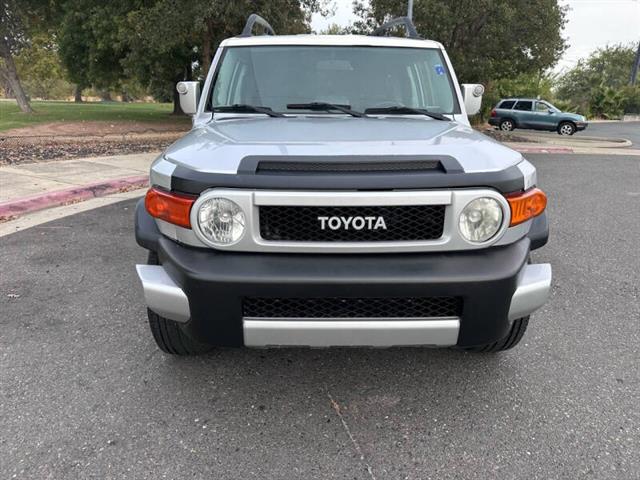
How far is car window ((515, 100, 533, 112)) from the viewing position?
2417 cm

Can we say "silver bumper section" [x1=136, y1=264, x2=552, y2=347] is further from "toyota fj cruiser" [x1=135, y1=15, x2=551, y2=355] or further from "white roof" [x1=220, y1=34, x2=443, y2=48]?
"white roof" [x1=220, y1=34, x2=443, y2=48]

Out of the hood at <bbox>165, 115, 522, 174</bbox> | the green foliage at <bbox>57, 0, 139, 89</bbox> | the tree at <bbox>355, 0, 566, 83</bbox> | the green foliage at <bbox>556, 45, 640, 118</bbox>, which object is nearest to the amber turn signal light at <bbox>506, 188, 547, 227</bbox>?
the hood at <bbox>165, 115, 522, 174</bbox>

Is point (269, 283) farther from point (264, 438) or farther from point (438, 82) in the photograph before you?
point (438, 82)

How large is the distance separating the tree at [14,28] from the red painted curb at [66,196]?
566 inches

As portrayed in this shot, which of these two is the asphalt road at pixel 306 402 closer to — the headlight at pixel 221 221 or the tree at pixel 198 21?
the headlight at pixel 221 221

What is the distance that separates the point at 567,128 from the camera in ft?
77.7

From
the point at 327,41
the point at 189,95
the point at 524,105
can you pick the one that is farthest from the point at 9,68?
the point at 524,105

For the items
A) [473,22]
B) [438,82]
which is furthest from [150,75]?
[438,82]

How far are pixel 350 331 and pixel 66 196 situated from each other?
18.8 ft

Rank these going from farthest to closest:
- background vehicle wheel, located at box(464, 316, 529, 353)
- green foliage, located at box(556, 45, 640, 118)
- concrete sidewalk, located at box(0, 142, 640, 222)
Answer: green foliage, located at box(556, 45, 640, 118)
concrete sidewalk, located at box(0, 142, 640, 222)
background vehicle wheel, located at box(464, 316, 529, 353)

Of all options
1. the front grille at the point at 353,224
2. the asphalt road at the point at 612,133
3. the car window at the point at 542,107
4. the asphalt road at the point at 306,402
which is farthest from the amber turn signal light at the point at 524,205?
the car window at the point at 542,107

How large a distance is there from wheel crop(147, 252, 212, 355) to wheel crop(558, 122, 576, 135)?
2493 cm

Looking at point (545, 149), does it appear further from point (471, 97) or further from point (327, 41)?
point (327, 41)

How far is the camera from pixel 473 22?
17.1m
